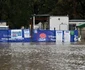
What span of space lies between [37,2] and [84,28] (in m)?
43.9

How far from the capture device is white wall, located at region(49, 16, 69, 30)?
60.6 metres

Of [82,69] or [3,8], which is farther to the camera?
[3,8]

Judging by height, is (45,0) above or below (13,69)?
above

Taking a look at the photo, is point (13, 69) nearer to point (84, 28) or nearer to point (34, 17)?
point (84, 28)

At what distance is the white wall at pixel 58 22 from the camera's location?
199 feet

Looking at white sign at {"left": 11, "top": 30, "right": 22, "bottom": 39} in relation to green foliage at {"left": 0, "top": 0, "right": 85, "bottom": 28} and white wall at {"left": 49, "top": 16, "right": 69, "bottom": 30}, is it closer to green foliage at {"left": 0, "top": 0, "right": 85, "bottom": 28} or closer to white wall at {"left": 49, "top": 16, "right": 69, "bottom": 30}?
white wall at {"left": 49, "top": 16, "right": 69, "bottom": 30}

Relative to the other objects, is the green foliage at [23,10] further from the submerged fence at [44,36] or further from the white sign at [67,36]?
the white sign at [67,36]

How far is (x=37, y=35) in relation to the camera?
50812mm

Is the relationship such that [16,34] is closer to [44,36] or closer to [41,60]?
[44,36]

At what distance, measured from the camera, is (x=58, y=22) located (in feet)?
199

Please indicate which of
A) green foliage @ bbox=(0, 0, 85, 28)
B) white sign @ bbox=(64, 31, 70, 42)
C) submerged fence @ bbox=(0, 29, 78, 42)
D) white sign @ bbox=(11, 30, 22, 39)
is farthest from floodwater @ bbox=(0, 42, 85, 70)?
green foliage @ bbox=(0, 0, 85, 28)

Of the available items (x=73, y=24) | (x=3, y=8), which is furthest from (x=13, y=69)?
(x=3, y=8)

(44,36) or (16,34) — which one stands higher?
(16,34)

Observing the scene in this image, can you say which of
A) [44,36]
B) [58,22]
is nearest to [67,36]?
[44,36]
